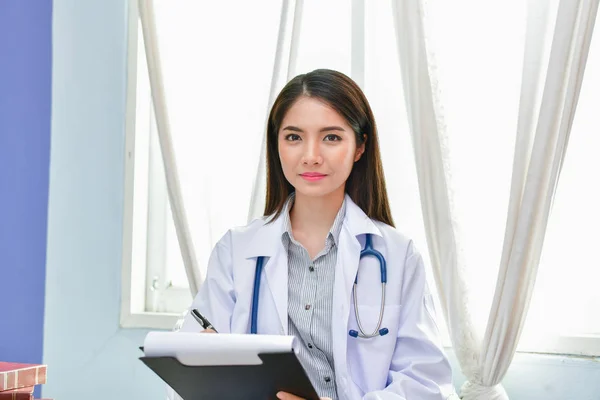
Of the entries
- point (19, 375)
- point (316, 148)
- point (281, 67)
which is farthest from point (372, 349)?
point (281, 67)

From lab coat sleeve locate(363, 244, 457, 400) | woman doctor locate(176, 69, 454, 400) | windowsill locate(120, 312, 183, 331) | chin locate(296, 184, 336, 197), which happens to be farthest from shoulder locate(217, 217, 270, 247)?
windowsill locate(120, 312, 183, 331)

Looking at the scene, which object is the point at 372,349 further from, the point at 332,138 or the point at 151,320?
the point at 151,320

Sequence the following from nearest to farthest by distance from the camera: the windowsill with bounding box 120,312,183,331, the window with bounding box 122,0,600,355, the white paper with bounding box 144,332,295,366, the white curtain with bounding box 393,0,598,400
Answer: the white paper with bounding box 144,332,295,366 < the white curtain with bounding box 393,0,598,400 < the window with bounding box 122,0,600,355 < the windowsill with bounding box 120,312,183,331

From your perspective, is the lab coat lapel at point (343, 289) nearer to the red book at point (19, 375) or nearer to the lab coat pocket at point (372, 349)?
the lab coat pocket at point (372, 349)

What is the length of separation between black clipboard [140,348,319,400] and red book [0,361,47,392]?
0.46 meters

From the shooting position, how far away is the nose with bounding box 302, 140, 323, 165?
1.56 m

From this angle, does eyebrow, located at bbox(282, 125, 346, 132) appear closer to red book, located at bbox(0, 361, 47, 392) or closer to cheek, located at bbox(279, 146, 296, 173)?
cheek, located at bbox(279, 146, 296, 173)

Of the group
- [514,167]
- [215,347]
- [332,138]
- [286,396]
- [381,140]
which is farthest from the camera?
[381,140]

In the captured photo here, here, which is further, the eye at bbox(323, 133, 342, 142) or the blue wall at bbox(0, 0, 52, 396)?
the blue wall at bbox(0, 0, 52, 396)

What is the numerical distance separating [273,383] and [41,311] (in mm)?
1233

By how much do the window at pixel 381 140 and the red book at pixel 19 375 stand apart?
0.55m

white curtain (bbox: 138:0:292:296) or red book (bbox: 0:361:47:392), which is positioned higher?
white curtain (bbox: 138:0:292:296)

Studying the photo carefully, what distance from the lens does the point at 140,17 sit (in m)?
2.17

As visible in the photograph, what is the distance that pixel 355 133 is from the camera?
1.62m
